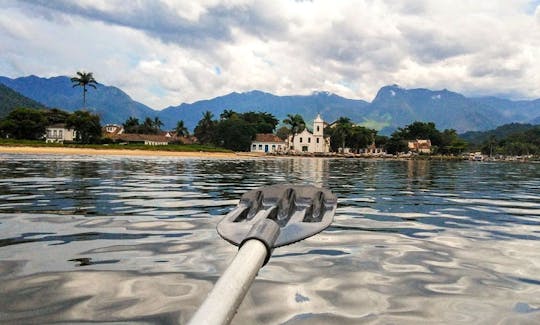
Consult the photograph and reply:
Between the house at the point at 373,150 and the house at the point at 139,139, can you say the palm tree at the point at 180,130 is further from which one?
the house at the point at 373,150

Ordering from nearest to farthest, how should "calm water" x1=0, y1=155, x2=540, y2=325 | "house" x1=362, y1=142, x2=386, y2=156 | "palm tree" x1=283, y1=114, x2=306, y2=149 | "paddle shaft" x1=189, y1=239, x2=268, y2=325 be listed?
1. "paddle shaft" x1=189, y1=239, x2=268, y2=325
2. "calm water" x1=0, y1=155, x2=540, y2=325
3. "palm tree" x1=283, y1=114, x2=306, y2=149
4. "house" x1=362, y1=142, x2=386, y2=156

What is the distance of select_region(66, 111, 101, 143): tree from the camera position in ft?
257

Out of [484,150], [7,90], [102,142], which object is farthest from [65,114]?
[484,150]

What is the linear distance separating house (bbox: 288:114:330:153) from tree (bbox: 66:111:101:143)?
173ft

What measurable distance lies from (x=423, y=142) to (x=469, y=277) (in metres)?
146

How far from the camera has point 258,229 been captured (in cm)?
328

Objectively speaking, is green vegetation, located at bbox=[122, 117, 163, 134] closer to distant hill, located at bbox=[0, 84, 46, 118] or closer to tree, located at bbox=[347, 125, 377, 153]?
tree, located at bbox=[347, 125, 377, 153]

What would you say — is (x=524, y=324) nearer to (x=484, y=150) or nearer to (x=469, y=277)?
(x=469, y=277)

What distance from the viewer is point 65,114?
90750 millimetres

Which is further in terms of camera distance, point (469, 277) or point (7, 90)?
point (7, 90)

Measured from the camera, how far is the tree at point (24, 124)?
75.8 m

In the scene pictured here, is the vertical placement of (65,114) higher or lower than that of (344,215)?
higher

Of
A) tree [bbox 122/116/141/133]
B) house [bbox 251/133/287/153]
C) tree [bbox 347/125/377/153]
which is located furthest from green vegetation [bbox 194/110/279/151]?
tree [bbox 347/125/377/153]

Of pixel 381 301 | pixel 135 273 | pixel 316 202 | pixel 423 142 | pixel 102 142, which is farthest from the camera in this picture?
pixel 423 142
